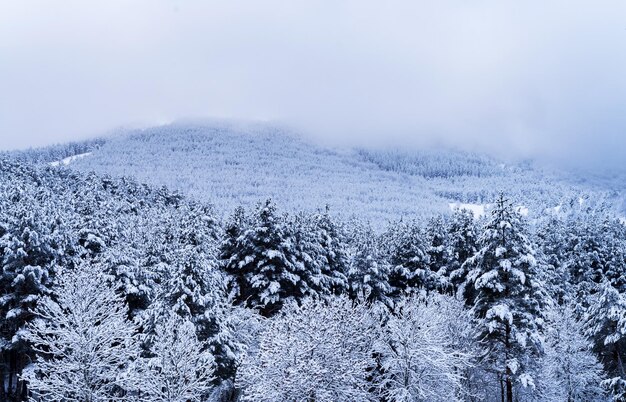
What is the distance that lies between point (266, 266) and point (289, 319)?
13528 millimetres

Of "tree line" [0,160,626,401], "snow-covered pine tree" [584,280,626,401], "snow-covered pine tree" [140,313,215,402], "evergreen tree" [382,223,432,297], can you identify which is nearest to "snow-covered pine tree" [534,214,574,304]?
"tree line" [0,160,626,401]

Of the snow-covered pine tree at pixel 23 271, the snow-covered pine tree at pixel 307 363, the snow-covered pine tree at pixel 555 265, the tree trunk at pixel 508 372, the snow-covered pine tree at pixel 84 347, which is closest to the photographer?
the snow-covered pine tree at pixel 84 347

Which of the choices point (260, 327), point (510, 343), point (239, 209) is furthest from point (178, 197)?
point (510, 343)

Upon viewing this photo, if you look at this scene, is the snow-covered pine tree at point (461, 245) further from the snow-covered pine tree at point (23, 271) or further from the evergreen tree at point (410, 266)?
the snow-covered pine tree at point (23, 271)

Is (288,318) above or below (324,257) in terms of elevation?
above

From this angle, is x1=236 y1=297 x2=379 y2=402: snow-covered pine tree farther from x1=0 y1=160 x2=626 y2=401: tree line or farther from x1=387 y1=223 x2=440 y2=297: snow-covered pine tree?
x1=387 y1=223 x2=440 y2=297: snow-covered pine tree

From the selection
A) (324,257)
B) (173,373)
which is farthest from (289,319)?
(324,257)

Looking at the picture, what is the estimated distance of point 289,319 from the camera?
2519 centimetres

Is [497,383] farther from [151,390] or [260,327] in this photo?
[151,390]

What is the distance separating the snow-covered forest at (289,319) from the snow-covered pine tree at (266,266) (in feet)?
0.42

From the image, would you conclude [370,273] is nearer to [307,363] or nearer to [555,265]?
[307,363]

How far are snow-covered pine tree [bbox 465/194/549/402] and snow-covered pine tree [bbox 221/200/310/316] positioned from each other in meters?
14.7

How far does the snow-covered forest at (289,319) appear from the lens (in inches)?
901

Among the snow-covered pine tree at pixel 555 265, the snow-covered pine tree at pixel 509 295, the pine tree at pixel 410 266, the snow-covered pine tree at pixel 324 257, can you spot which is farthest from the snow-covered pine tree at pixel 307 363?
the snow-covered pine tree at pixel 555 265
